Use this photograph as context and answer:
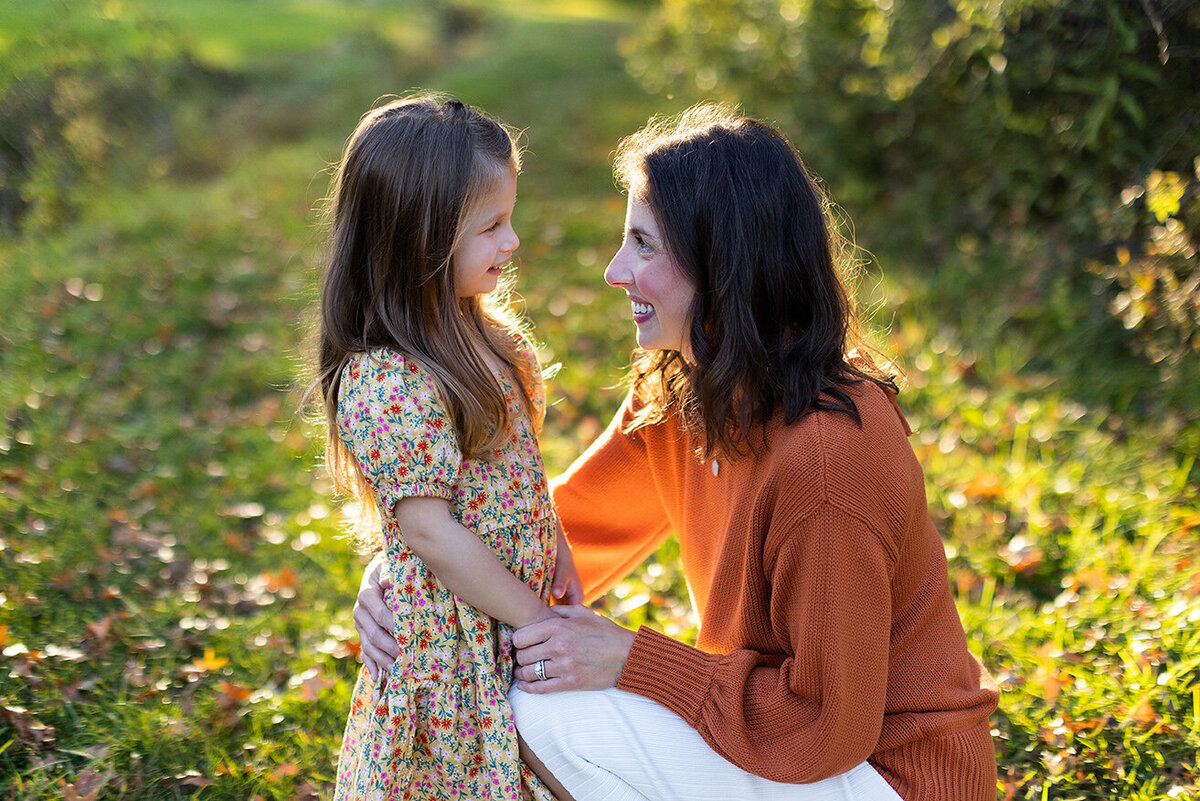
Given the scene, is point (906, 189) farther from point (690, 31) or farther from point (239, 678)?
point (239, 678)

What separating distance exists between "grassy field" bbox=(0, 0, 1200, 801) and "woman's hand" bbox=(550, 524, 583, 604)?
73 cm

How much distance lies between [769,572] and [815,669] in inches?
8.6

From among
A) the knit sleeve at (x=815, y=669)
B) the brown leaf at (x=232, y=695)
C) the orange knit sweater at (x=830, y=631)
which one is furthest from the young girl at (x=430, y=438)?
the brown leaf at (x=232, y=695)

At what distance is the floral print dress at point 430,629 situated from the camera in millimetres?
1932

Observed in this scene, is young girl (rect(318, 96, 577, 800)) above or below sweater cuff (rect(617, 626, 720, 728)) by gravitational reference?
above

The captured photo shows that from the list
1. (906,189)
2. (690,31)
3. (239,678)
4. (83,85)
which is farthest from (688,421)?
(83,85)

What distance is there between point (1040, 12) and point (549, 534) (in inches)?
131

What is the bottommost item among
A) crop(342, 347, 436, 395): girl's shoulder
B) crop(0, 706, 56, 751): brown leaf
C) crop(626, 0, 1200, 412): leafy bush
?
crop(0, 706, 56, 751): brown leaf

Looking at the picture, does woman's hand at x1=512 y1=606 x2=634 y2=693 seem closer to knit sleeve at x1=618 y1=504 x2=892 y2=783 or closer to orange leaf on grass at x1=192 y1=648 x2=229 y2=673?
knit sleeve at x1=618 y1=504 x2=892 y2=783

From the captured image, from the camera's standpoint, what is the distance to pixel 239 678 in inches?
115

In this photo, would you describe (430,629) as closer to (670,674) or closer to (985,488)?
(670,674)

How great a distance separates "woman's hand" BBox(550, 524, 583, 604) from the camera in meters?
2.36

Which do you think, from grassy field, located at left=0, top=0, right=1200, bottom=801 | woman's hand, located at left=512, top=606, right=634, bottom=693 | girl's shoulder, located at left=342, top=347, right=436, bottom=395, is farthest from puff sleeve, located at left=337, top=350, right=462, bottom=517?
grassy field, located at left=0, top=0, right=1200, bottom=801

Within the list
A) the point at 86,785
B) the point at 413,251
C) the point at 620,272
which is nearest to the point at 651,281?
the point at 620,272
